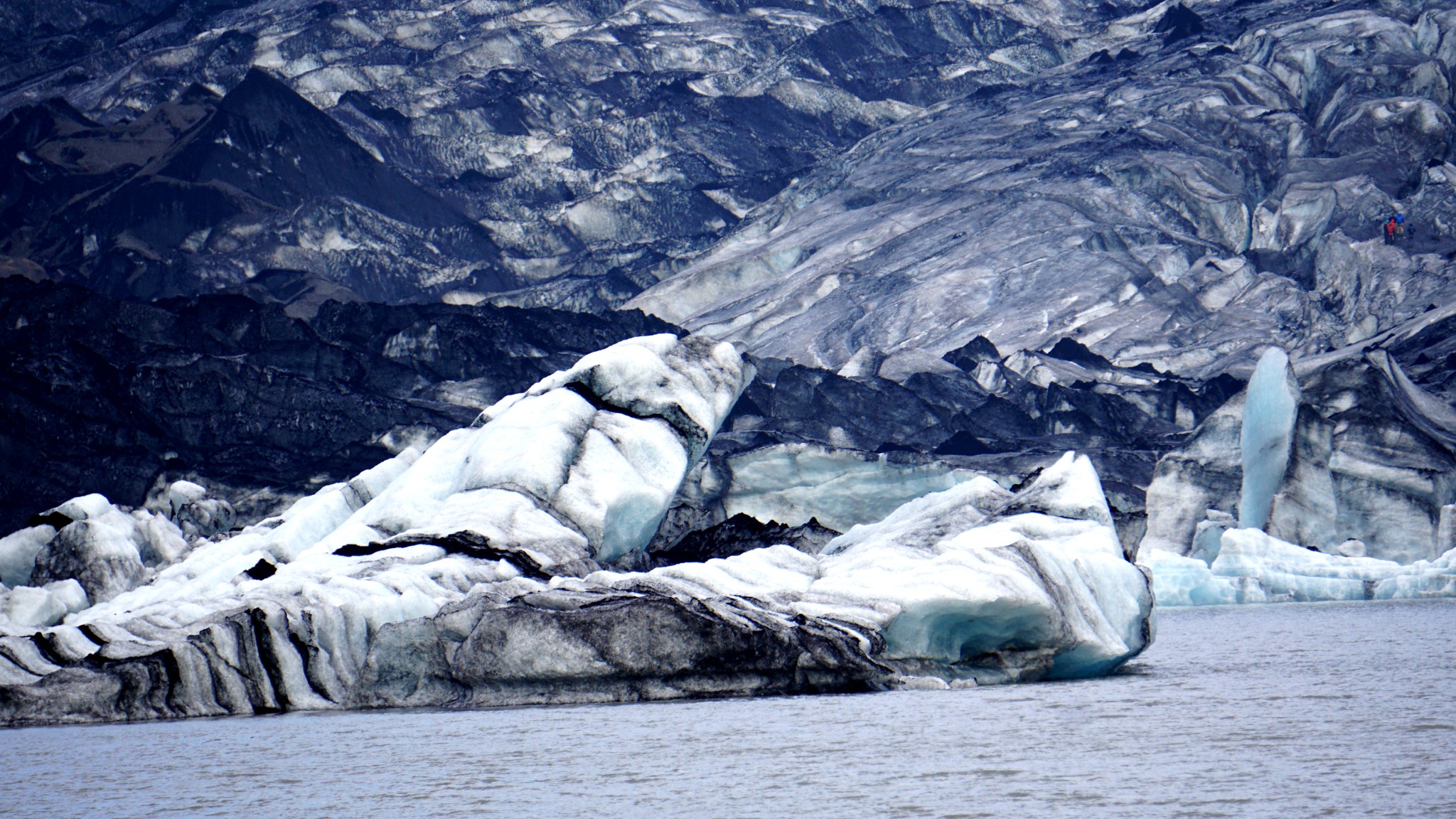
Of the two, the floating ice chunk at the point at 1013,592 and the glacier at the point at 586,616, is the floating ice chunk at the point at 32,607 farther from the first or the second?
the floating ice chunk at the point at 1013,592

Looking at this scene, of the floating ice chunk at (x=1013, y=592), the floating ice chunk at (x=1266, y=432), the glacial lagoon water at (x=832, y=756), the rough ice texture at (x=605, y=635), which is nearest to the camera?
the glacial lagoon water at (x=832, y=756)

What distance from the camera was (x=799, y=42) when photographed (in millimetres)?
114750

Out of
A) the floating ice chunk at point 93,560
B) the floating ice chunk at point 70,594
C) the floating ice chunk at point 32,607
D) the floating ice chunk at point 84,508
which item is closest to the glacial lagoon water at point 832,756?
the floating ice chunk at point 32,607

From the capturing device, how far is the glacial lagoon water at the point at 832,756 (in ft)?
23.8

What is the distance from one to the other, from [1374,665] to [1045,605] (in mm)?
3471

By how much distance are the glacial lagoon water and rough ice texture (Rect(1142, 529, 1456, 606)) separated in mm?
14484

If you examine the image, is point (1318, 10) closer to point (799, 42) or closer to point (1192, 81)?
point (1192, 81)

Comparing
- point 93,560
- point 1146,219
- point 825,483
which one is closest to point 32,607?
point 93,560

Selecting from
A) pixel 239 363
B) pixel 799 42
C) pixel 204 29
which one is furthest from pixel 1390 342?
pixel 204 29

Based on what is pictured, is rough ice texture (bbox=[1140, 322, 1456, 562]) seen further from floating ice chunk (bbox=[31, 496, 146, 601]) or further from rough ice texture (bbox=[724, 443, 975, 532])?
floating ice chunk (bbox=[31, 496, 146, 601])

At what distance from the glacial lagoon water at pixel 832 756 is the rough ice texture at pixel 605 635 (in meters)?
0.46

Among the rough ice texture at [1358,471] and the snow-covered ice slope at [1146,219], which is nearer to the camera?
the rough ice texture at [1358,471]

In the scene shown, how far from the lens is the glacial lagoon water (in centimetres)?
725

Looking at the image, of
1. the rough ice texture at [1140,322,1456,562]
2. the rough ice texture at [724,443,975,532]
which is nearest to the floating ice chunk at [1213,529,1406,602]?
the rough ice texture at [1140,322,1456,562]
